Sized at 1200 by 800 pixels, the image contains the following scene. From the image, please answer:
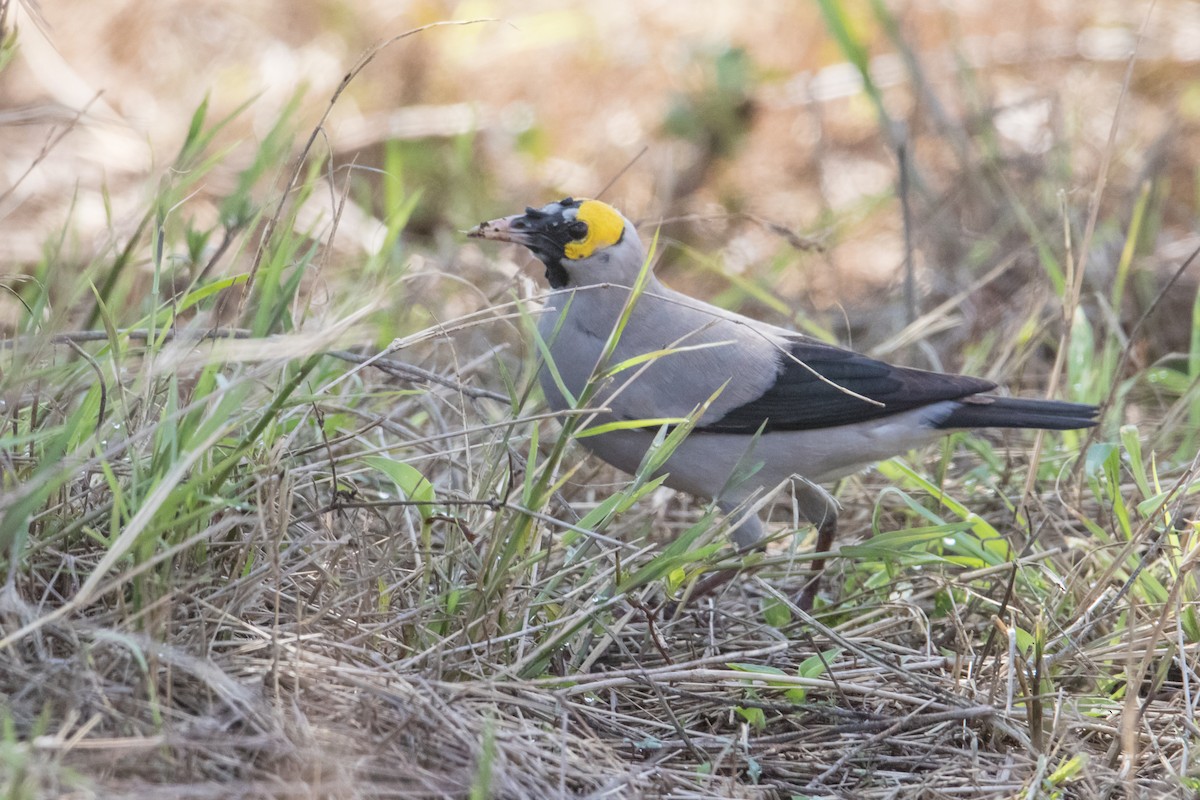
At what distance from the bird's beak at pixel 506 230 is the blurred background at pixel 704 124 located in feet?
6.03

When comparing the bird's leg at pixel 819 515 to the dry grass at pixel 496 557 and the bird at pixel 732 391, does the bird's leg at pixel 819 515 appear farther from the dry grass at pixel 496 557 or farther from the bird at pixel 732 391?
the dry grass at pixel 496 557

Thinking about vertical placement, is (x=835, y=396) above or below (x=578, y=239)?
below

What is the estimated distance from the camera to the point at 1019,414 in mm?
3814

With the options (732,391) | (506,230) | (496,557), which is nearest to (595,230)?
(506,230)

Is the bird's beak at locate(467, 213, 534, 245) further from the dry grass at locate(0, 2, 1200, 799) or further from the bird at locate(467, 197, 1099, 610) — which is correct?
the dry grass at locate(0, 2, 1200, 799)

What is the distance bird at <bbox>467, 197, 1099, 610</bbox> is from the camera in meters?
3.79

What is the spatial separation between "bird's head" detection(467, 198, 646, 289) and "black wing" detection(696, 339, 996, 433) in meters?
0.67

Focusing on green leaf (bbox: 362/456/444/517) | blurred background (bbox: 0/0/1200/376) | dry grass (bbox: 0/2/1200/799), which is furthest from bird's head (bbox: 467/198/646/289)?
blurred background (bbox: 0/0/1200/376)

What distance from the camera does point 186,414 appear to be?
2.49 m

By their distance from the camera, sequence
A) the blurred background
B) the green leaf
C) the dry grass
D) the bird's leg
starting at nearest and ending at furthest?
the dry grass
the green leaf
the bird's leg
the blurred background

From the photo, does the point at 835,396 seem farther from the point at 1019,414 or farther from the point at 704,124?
the point at 704,124

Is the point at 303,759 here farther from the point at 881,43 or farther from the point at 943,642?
the point at 881,43

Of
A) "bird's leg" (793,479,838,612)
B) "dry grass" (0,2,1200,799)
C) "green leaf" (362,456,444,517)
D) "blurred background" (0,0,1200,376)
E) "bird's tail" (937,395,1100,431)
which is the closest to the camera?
"dry grass" (0,2,1200,799)

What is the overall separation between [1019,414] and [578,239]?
1.61 meters
